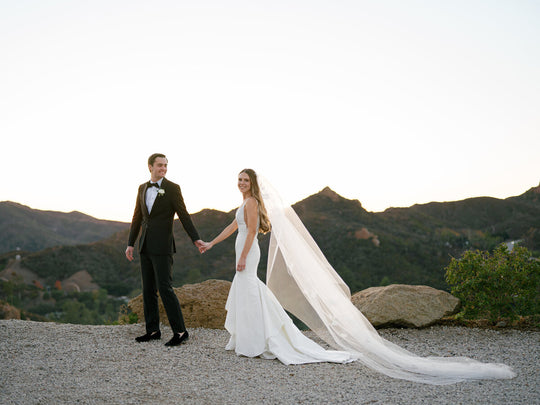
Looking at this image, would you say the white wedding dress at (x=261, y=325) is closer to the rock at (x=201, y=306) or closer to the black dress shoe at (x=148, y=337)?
the black dress shoe at (x=148, y=337)

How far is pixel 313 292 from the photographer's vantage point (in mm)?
5461

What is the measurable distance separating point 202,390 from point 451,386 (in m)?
2.51

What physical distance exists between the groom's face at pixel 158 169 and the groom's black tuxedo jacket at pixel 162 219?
97 mm

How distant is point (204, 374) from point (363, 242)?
19.4 meters

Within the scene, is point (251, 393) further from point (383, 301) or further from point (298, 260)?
point (383, 301)

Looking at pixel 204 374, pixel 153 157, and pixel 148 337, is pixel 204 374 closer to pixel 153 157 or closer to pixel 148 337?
pixel 148 337

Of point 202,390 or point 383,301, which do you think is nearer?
point 202,390

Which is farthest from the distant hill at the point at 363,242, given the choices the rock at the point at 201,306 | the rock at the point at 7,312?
the rock at the point at 201,306

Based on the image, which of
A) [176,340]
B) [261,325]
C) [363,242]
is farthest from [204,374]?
[363,242]

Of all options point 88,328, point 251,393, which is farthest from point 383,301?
point 88,328

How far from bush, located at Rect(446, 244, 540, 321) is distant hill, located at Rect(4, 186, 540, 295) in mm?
10500

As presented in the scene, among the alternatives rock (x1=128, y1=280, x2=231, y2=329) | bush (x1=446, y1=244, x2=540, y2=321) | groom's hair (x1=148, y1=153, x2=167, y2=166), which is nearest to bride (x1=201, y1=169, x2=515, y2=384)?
groom's hair (x1=148, y1=153, x2=167, y2=166)

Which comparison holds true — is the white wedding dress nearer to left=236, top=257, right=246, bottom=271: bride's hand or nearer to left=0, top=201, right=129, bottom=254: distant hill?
left=236, top=257, right=246, bottom=271: bride's hand

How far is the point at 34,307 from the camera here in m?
22.9
